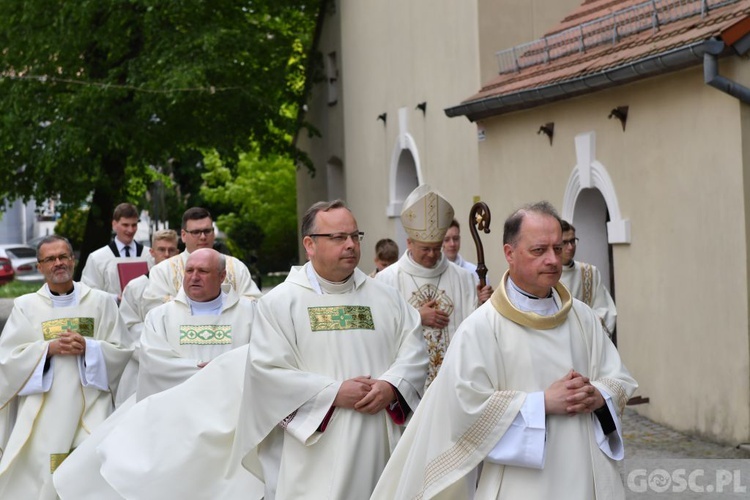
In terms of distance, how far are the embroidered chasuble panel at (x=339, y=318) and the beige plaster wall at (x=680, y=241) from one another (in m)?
4.56

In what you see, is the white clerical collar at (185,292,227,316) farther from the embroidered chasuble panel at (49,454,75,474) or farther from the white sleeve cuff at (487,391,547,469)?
the white sleeve cuff at (487,391,547,469)

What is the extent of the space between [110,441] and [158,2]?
18.3m

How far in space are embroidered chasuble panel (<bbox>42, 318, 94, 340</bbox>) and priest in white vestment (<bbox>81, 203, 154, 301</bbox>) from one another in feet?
10.3

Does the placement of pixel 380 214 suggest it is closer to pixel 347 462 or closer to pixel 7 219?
pixel 347 462

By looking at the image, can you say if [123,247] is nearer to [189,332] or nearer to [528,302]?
[189,332]

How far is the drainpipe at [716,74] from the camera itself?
1024 centimetres

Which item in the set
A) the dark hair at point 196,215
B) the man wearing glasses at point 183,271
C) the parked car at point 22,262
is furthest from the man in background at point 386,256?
the parked car at point 22,262

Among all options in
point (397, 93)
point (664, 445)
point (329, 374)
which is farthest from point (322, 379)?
point (397, 93)

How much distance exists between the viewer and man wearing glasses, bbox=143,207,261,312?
10.0m

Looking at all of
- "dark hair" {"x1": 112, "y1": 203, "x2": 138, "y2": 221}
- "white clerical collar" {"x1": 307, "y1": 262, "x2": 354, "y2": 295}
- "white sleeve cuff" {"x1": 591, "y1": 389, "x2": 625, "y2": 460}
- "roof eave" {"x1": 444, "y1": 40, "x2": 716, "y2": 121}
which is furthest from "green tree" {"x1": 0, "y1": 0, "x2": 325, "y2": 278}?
"white sleeve cuff" {"x1": 591, "y1": 389, "x2": 625, "y2": 460}

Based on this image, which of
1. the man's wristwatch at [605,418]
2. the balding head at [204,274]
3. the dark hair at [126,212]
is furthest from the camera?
the dark hair at [126,212]

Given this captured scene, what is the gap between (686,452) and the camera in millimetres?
10664

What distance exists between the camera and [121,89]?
26.3 meters

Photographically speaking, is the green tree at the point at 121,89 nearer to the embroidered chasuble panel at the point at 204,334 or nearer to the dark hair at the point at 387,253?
the dark hair at the point at 387,253
